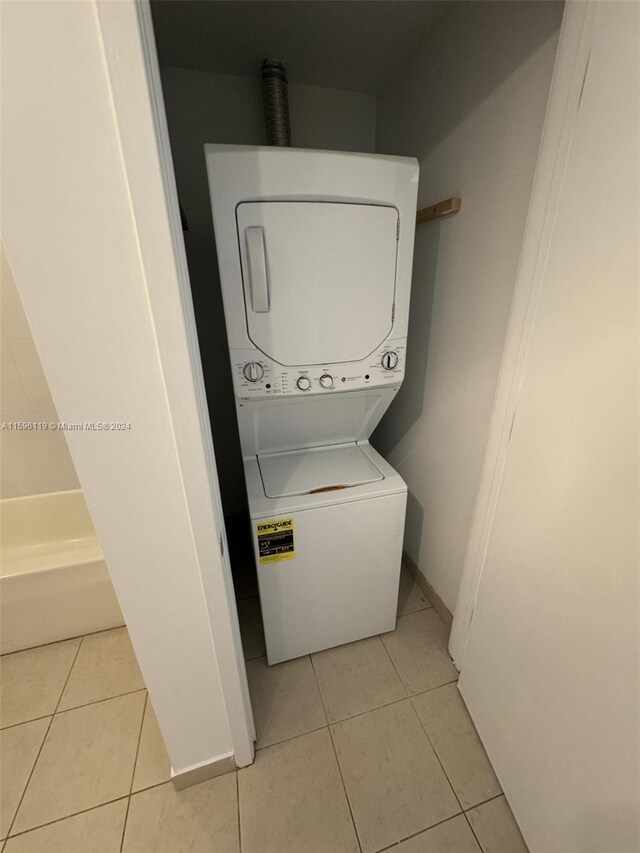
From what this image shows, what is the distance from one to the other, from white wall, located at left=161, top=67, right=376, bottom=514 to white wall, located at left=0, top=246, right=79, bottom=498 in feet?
2.31

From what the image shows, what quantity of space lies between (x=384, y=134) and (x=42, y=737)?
2.69 meters

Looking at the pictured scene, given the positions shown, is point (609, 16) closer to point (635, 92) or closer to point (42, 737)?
point (635, 92)

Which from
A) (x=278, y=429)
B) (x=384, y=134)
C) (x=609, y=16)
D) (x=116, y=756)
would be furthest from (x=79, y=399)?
(x=384, y=134)

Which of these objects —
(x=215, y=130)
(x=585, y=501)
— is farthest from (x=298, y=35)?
(x=585, y=501)

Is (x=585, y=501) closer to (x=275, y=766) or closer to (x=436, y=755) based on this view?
(x=436, y=755)

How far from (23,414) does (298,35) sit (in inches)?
72.0

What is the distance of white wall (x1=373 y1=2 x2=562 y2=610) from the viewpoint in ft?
2.94

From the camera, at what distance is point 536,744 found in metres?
0.88

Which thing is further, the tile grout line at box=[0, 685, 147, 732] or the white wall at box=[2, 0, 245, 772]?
the tile grout line at box=[0, 685, 147, 732]

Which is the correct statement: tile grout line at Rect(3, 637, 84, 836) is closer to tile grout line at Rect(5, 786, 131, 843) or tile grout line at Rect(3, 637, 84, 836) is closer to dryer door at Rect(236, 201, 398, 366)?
tile grout line at Rect(5, 786, 131, 843)

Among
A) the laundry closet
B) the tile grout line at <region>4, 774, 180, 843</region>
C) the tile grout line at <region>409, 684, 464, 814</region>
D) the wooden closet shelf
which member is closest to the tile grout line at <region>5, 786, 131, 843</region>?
the tile grout line at <region>4, 774, 180, 843</region>

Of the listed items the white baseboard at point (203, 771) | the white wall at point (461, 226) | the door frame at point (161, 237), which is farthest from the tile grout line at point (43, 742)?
the white wall at point (461, 226)

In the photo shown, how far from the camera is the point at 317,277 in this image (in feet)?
3.22

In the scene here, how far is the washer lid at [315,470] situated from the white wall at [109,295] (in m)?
0.44
